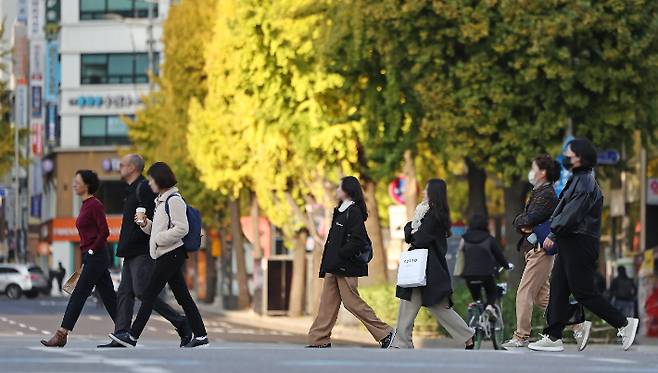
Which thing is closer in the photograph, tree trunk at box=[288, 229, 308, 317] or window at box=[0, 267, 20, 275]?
tree trunk at box=[288, 229, 308, 317]

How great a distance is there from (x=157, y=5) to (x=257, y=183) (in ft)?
171

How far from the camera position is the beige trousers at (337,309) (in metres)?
20.0

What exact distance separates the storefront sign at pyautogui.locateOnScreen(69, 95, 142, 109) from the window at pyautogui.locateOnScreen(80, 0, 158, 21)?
415cm

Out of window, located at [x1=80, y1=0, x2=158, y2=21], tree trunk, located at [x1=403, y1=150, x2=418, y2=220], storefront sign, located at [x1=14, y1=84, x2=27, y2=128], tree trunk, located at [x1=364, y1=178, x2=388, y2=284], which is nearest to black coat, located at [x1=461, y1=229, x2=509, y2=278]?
tree trunk, located at [x1=403, y1=150, x2=418, y2=220]

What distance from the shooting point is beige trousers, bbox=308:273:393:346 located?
20.0 m

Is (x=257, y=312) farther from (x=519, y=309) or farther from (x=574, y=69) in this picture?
(x=519, y=309)

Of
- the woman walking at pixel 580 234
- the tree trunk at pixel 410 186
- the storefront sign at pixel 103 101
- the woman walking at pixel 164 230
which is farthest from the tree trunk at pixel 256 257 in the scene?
the storefront sign at pixel 103 101

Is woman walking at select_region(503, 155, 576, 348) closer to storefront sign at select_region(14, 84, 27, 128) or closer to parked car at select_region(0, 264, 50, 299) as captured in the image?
parked car at select_region(0, 264, 50, 299)

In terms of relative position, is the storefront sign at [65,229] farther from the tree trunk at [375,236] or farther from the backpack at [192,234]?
the backpack at [192,234]

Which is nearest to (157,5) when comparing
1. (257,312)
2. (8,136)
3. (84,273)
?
(8,136)

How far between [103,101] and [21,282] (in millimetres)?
21266

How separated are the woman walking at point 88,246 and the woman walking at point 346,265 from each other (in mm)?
2193

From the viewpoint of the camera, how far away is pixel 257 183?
5138 cm

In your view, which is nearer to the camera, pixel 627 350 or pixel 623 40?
pixel 627 350
